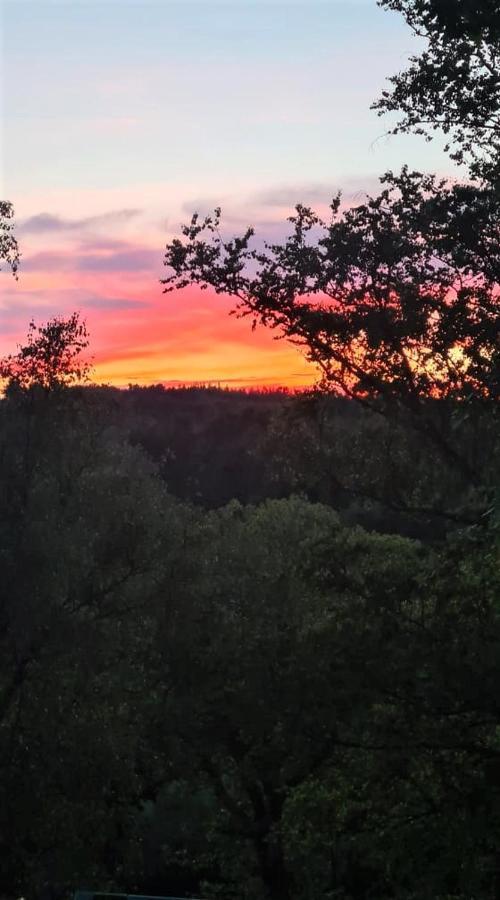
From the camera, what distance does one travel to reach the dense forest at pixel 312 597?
14391 millimetres

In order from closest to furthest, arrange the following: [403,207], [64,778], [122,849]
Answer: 1. [403,207]
2. [64,778]
3. [122,849]

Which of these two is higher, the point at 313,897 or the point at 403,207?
the point at 403,207

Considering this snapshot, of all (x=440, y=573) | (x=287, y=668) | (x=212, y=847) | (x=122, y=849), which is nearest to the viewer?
(x=440, y=573)

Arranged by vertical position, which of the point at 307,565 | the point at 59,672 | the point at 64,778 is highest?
the point at 307,565

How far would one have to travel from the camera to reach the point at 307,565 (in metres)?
19.4

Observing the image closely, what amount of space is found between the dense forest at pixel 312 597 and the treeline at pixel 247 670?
7cm

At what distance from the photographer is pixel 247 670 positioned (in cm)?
2044

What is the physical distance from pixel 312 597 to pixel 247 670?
11829 millimetres

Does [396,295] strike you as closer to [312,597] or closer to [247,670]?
[247,670]

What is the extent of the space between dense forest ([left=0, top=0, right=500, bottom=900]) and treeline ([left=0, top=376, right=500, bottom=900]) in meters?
0.07

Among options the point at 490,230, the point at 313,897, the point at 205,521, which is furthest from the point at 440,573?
the point at 205,521

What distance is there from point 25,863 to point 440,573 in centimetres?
1315

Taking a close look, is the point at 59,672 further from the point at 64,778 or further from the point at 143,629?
the point at 143,629

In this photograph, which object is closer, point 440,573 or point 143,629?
point 440,573
